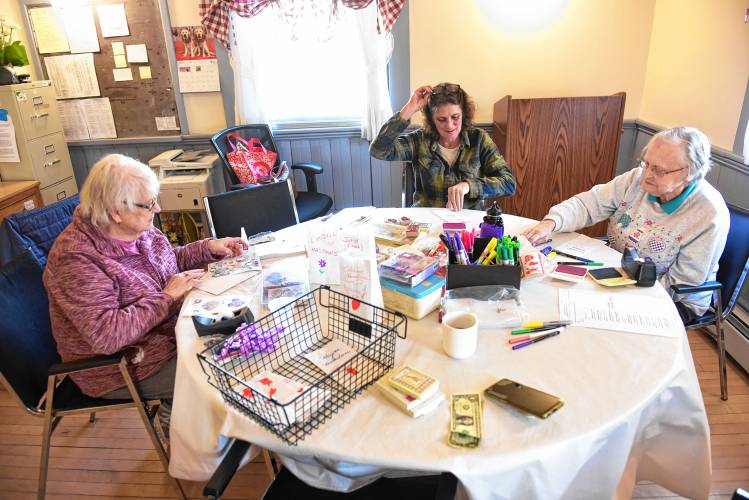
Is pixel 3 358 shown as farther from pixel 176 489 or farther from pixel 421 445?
pixel 421 445

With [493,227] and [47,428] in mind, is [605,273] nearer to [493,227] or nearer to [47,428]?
[493,227]

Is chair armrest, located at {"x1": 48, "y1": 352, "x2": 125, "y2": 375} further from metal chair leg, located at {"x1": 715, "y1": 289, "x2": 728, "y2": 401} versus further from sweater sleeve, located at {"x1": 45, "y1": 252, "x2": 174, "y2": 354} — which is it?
metal chair leg, located at {"x1": 715, "y1": 289, "x2": 728, "y2": 401}

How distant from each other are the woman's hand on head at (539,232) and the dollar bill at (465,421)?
0.92 meters

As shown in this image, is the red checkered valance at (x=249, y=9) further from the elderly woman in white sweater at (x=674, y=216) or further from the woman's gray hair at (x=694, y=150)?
the woman's gray hair at (x=694, y=150)

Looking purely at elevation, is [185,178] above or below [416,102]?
below

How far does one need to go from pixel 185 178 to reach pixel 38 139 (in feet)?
3.24

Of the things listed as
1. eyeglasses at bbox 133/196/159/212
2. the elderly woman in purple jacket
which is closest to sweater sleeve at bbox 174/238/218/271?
the elderly woman in purple jacket

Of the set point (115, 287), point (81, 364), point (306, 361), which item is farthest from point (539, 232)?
point (81, 364)

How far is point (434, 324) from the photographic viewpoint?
1.27 meters

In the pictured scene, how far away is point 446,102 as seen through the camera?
7.56ft

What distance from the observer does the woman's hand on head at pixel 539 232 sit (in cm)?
177

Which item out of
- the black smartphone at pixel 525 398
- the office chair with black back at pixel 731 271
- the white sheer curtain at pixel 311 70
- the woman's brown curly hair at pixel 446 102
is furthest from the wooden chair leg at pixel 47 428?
the white sheer curtain at pixel 311 70

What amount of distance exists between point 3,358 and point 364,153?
2.69m

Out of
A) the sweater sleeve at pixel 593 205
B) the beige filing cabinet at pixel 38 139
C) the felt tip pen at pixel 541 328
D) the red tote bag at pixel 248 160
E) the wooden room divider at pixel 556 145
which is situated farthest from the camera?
the red tote bag at pixel 248 160
